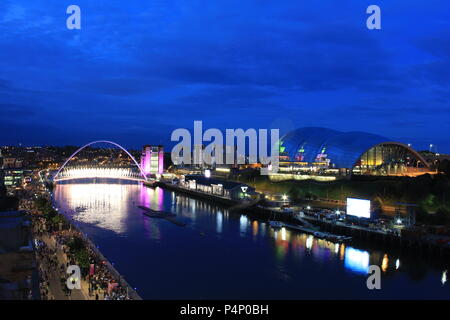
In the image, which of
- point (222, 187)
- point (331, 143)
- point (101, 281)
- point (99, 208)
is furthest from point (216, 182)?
point (101, 281)

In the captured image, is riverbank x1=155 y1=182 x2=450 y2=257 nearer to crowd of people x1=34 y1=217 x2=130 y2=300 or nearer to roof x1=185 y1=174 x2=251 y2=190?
roof x1=185 y1=174 x2=251 y2=190

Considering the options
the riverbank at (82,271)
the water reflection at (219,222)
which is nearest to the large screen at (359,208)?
the water reflection at (219,222)

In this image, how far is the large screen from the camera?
2442 cm

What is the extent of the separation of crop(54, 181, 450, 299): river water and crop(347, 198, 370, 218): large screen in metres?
2.79

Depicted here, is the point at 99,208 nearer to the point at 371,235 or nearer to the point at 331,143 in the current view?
the point at 371,235

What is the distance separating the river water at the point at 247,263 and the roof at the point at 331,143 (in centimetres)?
2040

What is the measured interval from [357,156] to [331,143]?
17.2ft

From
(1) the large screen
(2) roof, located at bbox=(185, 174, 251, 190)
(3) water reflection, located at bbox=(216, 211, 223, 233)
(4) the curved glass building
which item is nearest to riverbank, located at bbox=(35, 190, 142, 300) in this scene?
(3) water reflection, located at bbox=(216, 211, 223, 233)

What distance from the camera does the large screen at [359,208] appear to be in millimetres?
24422

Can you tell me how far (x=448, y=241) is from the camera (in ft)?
64.3

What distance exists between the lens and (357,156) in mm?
43781

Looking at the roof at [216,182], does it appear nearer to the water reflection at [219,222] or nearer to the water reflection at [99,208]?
the water reflection at [219,222]

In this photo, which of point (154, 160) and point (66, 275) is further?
point (154, 160)
